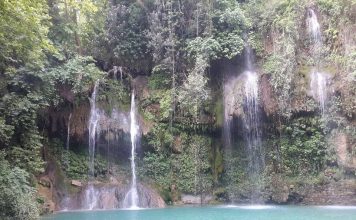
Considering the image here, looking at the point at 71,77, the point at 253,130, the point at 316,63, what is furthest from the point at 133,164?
the point at 316,63

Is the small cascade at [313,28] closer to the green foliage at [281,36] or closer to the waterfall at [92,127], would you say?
the green foliage at [281,36]

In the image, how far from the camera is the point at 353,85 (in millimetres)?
16234

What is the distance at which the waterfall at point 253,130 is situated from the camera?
1789cm

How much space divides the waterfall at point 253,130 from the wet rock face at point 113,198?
13.7ft

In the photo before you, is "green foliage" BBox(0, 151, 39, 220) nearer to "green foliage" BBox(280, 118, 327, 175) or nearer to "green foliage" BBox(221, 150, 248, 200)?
"green foliage" BBox(221, 150, 248, 200)

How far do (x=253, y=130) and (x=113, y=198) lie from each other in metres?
6.58

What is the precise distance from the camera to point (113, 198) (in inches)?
655

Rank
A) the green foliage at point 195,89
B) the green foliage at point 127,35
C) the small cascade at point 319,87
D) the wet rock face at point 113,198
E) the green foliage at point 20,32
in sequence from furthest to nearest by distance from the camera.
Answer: the green foliage at point 127,35 < the green foliage at point 195,89 < the small cascade at point 319,87 < the wet rock face at point 113,198 < the green foliage at point 20,32

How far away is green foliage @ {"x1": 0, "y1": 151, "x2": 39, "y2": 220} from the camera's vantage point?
9.78m

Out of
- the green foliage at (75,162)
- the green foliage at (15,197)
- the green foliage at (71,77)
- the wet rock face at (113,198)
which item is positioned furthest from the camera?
the green foliage at (75,162)

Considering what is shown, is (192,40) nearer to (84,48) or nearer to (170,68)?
(170,68)

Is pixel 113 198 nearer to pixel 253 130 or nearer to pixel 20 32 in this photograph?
pixel 253 130

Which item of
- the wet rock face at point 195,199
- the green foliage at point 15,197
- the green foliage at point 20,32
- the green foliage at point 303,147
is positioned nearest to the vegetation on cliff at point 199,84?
the green foliage at point 303,147

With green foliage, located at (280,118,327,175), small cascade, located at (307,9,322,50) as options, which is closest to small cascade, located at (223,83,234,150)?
green foliage, located at (280,118,327,175)
